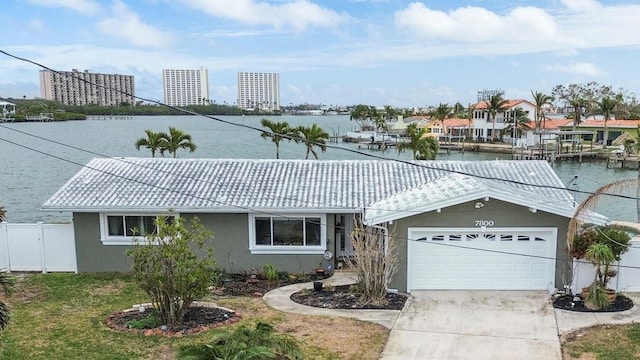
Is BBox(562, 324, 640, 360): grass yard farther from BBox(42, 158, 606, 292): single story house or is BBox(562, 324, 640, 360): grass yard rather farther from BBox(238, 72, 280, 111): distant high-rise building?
BBox(238, 72, 280, 111): distant high-rise building

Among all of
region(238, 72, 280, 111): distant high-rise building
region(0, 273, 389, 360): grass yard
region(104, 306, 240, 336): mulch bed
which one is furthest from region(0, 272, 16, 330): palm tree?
region(238, 72, 280, 111): distant high-rise building

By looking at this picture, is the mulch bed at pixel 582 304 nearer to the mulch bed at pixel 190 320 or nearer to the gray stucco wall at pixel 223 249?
the gray stucco wall at pixel 223 249

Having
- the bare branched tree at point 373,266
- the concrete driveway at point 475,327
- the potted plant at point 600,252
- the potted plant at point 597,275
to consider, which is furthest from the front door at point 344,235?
the potted plant at point 597,275

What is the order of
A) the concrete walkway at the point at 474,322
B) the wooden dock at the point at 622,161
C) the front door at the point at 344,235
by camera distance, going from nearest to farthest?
the concrete walkway at the point at 474,322, the front door at the point at 344,235, the wooden dock at the point at 622,161

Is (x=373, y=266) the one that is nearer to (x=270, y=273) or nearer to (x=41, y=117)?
(x=270, y=273)

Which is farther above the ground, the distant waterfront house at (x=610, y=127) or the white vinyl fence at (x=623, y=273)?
the distant waterfront house at (x=610, y=127)

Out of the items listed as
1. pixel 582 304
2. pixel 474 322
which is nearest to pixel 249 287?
pixel 474 322

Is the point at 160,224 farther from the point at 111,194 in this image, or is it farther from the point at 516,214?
the point at 516,214
